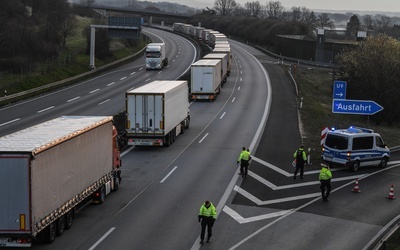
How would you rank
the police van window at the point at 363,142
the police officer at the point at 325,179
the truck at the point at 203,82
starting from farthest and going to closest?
the truck at the point at 203,82 < the police van window at the point at 363,142 < the police officer at the point at 325,179

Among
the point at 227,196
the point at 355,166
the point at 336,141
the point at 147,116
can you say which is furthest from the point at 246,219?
the point at 147,116

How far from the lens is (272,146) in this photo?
3681cm

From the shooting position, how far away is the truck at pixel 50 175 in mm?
17062

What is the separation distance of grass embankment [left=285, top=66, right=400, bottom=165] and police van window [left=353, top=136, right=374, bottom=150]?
231cm

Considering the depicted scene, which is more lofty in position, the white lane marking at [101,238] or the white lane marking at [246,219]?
the white lane marking at [101,238]

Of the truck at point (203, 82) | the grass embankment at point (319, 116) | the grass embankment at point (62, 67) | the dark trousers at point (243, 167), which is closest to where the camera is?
the dark trousers at point (243, 167)

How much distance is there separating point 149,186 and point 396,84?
39320 millimetres

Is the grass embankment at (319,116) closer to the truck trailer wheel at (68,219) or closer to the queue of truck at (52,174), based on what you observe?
the queue of truck at (52,174)

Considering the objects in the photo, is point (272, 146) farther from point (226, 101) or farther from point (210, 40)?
point (210, 40)

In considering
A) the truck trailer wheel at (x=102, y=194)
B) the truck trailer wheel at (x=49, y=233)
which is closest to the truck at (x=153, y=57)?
the truck trailer wheel at (x=102, y=194)

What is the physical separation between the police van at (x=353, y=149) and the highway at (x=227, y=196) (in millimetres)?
604

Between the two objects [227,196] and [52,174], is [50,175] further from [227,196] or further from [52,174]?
[227,196]

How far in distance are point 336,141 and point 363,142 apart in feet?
4.57

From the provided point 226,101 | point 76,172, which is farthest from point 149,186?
point 226,101
